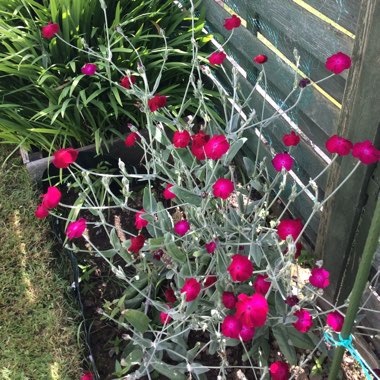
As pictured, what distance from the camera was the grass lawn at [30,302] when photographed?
197cm

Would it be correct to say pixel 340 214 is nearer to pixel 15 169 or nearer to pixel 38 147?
pixel 38 147

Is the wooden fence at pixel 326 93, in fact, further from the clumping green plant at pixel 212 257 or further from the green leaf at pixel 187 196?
the green leaf at pixel 187 196

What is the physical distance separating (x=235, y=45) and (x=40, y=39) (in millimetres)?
884

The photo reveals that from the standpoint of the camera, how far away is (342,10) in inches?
56.9

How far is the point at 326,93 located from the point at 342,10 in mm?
360

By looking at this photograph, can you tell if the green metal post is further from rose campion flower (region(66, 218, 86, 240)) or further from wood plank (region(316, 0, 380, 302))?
rose campion flower (region(66, 218, 86, 240))

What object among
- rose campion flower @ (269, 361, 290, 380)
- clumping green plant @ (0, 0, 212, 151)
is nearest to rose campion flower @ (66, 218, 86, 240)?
rose campion flower @ (269, 361, 290, 380)

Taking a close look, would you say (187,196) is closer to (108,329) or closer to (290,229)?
(290,229)

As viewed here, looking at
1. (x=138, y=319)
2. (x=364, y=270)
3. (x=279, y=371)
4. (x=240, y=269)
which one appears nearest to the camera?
(x=364, y=270)

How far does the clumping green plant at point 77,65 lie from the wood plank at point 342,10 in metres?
0.90

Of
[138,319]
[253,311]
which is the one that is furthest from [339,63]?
[138,319]

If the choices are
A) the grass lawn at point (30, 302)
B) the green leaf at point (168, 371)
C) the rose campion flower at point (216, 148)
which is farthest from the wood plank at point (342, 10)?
the grass lawn at point (30, 302)

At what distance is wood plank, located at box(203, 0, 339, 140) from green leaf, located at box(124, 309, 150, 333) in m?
0.83

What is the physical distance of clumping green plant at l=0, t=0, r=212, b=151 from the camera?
2.32 metres
